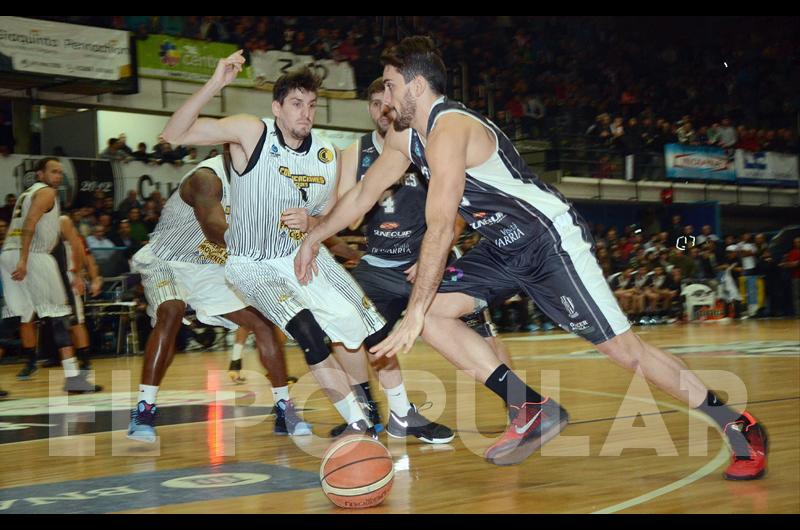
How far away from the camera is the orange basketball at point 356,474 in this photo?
3510 millimetres

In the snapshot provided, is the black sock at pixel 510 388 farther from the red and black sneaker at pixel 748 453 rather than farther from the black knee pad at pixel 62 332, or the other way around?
the black knee pad at pixel 62 332

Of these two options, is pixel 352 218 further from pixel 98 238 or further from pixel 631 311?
pixel 631 311

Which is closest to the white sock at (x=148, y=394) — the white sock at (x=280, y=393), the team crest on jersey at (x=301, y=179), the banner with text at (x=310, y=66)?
the white sock at (x=280, y=393)

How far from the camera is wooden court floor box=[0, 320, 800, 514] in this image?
357 cm

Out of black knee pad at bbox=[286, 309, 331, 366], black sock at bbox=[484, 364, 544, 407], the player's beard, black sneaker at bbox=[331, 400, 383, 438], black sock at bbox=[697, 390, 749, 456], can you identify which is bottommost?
black sneaker at bbox=[331, 400, 383, 438]

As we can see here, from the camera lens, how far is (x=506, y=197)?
4.17 meters

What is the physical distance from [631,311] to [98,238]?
32.8ft

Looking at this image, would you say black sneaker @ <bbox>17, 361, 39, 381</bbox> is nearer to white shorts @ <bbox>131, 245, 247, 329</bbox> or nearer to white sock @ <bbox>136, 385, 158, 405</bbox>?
white shorts @ <bbox>131, 245, 247, 329</bbox>

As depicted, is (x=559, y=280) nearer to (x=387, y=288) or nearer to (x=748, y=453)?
(x=748, y=453)

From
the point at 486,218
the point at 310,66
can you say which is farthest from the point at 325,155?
the point at 310,66

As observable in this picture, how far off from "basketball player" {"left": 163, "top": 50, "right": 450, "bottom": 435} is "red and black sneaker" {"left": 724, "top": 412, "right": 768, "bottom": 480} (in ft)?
5.58

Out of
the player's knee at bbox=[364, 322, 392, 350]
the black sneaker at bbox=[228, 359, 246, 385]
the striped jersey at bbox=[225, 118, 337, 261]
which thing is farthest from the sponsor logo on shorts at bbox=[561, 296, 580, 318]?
the black sneaker at bbox=[228, 359, 246, 385]

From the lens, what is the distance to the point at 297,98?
488cm

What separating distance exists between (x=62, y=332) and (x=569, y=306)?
19.4 feet
